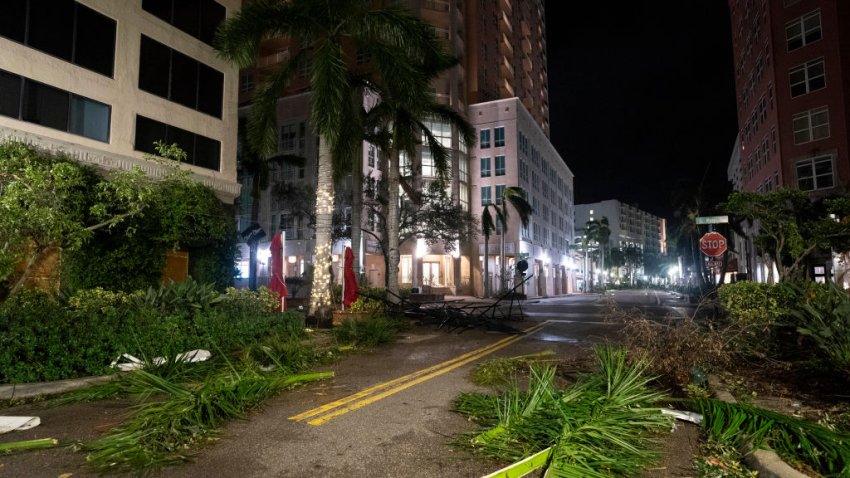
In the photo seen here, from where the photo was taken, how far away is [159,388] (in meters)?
5.73

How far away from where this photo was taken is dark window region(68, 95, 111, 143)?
1697 centimetres

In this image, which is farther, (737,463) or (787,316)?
(787,316)

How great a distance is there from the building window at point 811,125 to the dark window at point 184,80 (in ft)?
122

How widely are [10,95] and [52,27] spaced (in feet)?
9.55

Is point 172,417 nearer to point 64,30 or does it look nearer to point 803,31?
point 64,30

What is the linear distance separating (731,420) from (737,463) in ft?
2.48

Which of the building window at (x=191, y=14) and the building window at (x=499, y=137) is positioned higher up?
the building window at (x=499, y=137)

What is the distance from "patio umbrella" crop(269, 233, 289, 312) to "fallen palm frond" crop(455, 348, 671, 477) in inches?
368

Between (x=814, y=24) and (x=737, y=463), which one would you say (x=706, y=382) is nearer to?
(x=737, y=463)

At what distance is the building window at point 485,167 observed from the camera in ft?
182

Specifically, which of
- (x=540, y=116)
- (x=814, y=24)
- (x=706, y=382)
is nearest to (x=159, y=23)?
(x=706, y=382)

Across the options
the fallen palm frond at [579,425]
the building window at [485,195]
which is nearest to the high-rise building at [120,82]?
the fallen palm frond at [579,425]

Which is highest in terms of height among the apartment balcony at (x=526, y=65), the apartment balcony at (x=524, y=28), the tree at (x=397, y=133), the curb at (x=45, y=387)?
the apartment balcony at (x=524, y=28)

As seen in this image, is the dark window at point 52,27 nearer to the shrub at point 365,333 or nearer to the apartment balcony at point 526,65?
the shrub at point 365,333
